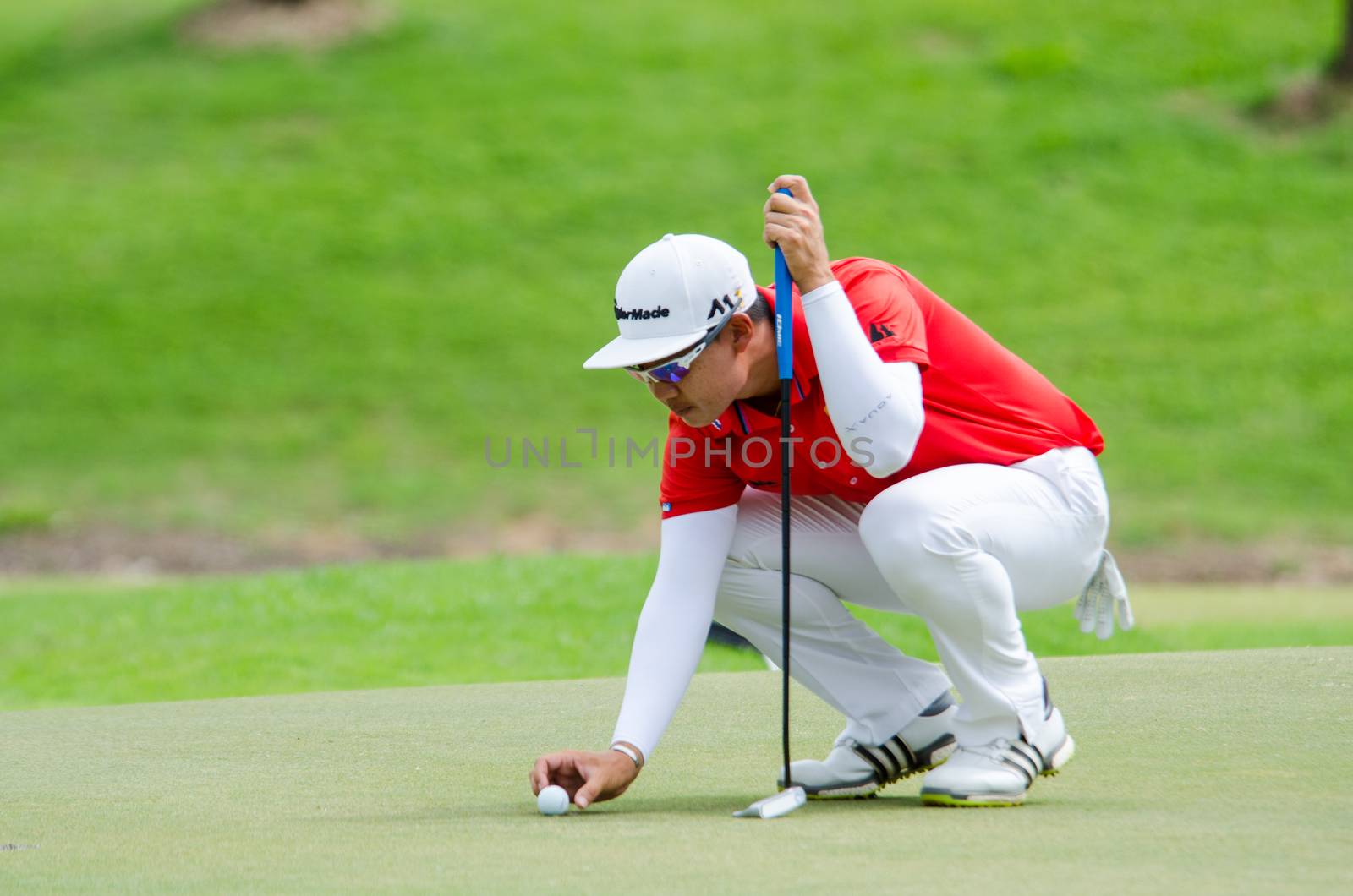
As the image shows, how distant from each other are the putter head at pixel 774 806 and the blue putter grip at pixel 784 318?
2.83 ft

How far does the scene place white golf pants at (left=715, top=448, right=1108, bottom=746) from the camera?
3.47 meters

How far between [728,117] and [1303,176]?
6.01m

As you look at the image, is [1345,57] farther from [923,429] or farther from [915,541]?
[915,541]

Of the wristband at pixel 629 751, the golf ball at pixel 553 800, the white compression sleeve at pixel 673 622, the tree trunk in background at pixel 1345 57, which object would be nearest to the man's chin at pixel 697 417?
the white compression sleeve at pixel 673 622

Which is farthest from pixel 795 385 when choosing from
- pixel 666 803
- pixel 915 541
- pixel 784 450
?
pixel 666 803

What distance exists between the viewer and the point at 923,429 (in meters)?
3.60

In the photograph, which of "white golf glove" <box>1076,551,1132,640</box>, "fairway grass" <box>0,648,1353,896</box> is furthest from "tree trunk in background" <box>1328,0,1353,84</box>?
"white golf glove" <box>1076,551,1132,640</box>

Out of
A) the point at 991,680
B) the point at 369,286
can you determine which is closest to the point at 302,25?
the point at 369,286

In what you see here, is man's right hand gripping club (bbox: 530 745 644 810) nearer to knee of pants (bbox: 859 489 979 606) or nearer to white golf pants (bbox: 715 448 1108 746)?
white golf pants (bbox: 715 448 1108 746)

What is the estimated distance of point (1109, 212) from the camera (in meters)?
17.1

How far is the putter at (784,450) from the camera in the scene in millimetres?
3449

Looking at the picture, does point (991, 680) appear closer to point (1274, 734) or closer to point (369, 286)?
point (1274, 734)

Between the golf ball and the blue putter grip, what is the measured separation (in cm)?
97

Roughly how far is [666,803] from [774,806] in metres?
0.34
